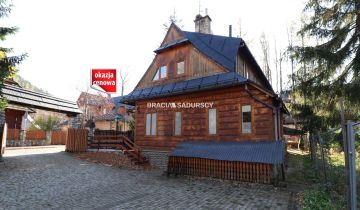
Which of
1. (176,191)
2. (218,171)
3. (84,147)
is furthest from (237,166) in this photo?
(84,147)

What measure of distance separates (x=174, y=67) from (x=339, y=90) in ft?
27.8

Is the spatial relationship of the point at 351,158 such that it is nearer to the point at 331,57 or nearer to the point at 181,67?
the point at 331,57

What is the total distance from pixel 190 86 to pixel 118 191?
6.67 m

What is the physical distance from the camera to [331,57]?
1113cm

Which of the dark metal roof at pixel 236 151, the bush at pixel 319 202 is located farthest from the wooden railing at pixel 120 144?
the bush at pixel 319 202

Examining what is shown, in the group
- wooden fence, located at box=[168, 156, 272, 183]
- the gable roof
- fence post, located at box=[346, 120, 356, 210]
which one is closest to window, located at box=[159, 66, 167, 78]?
the gable roof

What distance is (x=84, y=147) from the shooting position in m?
18.3

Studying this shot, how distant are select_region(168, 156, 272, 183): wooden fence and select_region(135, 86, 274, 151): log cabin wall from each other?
135cm

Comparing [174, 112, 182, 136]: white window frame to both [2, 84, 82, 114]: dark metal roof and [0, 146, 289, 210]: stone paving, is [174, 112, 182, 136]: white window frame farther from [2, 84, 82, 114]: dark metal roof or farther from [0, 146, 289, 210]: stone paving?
[2, 84, 82, 114]: dark metal roof

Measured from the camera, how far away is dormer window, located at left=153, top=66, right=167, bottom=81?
15.6 meters

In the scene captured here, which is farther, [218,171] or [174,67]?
[174,67]

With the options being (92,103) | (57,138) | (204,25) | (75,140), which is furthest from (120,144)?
(92,103)

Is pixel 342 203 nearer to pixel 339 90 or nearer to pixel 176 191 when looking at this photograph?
pixel 176 191

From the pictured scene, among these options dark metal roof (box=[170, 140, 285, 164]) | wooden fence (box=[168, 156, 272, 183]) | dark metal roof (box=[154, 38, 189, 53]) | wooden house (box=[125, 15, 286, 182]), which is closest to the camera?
dark metal roof (box=[170, 140, 285, 164])
